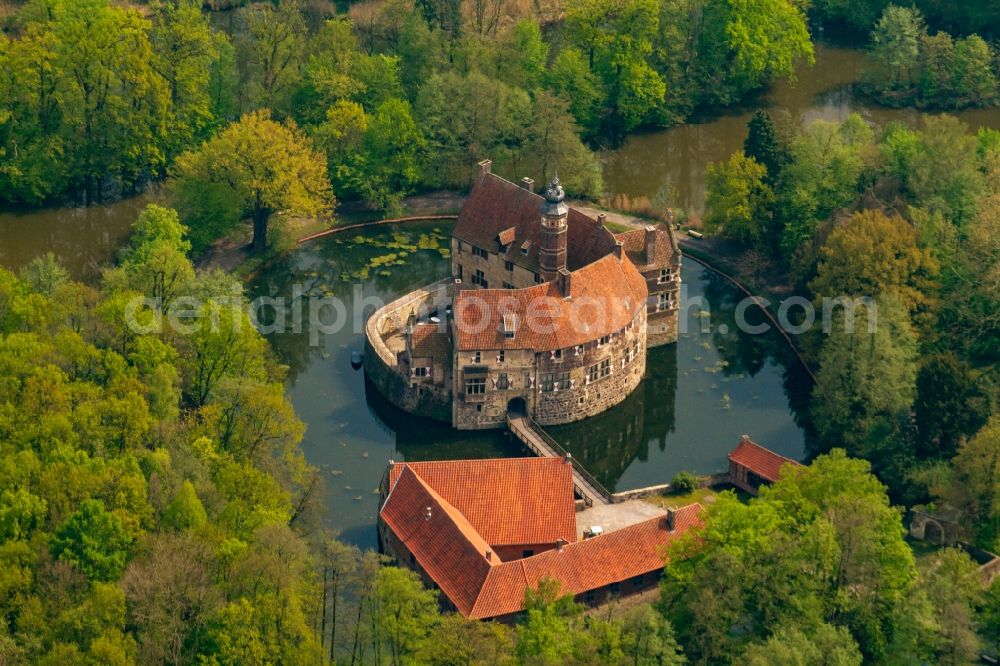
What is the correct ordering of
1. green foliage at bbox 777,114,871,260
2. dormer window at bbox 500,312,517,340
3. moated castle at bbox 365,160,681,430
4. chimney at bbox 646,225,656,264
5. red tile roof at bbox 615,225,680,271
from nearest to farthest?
dormer window at bbox 500,312,517,340 → moated castle at bbox 365,160,681,430 → chimney at bbox 646,225,656,264 → red tile roof at bbox 615,225,680,271 → green foliage at bbox 777,114,871,260

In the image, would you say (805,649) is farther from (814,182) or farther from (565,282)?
(814,182)

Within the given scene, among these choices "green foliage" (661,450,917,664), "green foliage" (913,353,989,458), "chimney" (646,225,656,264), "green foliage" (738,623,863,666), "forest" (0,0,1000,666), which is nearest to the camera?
"green foliage" (738,623,863,666)

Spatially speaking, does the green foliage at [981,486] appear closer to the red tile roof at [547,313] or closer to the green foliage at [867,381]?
the green foliage at [867,381]

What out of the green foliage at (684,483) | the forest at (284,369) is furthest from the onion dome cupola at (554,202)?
the green foliage at (684,483)

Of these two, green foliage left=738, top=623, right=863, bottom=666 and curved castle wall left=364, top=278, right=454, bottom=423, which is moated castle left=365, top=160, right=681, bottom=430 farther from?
green foliage left=738, top=623, right=863, bottom=666

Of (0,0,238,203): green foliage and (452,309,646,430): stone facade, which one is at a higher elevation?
(0,0,238,203): green foliage

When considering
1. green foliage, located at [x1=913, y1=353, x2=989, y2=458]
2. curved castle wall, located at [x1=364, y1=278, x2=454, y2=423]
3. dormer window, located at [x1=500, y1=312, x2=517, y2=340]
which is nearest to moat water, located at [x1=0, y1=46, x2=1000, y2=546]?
curved castle wall, located at [x1=364, y1=278, x2=454, y2=423]

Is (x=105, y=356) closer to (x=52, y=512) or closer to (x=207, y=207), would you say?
(x=52, y=512)

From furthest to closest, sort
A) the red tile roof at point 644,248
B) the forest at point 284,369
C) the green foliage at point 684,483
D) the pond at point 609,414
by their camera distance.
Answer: the red tile roof at point 644,248, the pond at point 609,414, the green foliage at point 684,483, the forest at point 284,369
